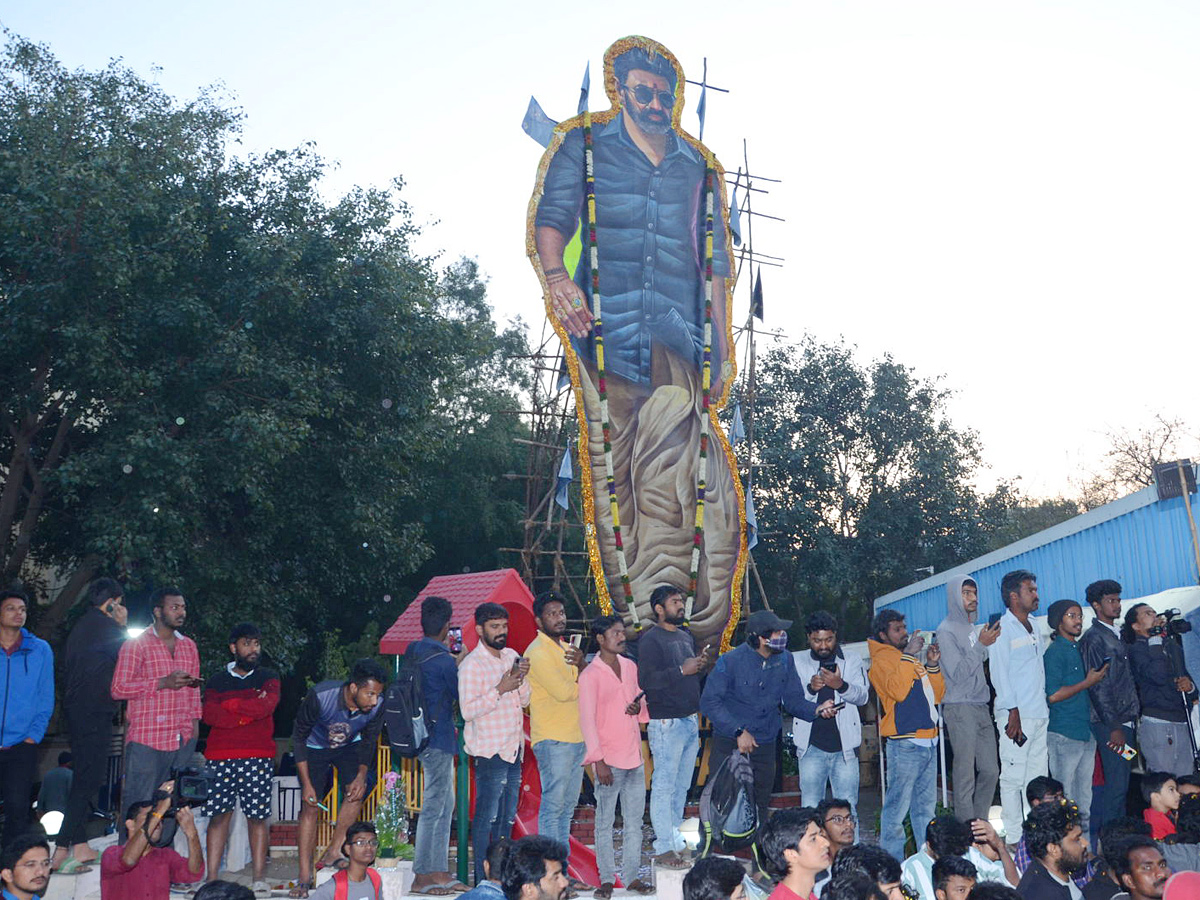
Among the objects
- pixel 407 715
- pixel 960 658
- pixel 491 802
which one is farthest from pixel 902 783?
pixel 407 715

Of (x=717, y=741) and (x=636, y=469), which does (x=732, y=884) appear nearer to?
(x=717, y=741)

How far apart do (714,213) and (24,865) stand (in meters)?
13.0

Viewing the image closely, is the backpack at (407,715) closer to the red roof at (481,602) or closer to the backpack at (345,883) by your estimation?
the backpack at (345,883)

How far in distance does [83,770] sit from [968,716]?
6267mm

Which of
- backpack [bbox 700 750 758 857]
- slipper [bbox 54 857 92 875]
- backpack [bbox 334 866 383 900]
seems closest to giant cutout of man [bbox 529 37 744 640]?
backpack [bbox 700 750 758 857]

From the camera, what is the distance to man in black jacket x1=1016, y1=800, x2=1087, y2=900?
20.4ft

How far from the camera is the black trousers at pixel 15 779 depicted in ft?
23.2

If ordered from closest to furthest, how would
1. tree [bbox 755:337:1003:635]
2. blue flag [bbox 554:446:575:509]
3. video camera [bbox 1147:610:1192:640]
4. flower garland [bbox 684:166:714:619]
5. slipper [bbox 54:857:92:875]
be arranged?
slipper [bbox 54:857:92:875]
video camera [bbox 1147:610:1192:640]
blue flag [bbox 554:446:575:509]
flower garland [bbox 684:166:714:619]
tree [bbox 755:337:1003:635]

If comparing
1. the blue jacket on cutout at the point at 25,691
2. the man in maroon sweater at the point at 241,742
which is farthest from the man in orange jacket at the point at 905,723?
the blue jacket on cutout at the point at 25,691

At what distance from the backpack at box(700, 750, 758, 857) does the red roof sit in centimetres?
479

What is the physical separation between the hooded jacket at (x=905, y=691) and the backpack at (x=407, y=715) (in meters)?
3.37

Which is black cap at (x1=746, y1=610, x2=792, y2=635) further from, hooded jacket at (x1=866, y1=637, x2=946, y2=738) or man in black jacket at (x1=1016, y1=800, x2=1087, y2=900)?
man in black jacket at (x1=1016, y1=800, x2=1087, y2=900)

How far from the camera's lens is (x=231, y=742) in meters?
7.82

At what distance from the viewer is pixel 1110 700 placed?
8.42m
